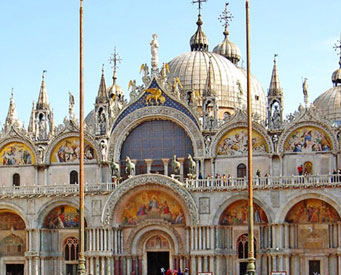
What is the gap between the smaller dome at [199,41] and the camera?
68438 mm

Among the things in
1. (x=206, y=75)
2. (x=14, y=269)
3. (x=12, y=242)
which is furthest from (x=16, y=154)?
(x=206, y=75)

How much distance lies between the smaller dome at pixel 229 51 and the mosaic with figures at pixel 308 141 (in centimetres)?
2107

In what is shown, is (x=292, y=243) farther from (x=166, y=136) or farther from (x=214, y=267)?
(x=166, y=136)

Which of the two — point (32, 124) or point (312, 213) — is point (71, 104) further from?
point (312, 213)

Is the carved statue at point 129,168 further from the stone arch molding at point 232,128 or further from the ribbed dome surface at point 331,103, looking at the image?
the ribbed dome surface at point 331,103

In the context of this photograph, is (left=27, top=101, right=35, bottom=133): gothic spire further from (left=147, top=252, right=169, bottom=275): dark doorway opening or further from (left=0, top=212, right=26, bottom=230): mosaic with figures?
(left=147, top=252, right=169, bottom=275): dark doorway opening

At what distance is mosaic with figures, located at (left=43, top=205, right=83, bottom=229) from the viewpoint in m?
55.8

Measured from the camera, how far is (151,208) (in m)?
54.2

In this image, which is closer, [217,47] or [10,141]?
[10,141]

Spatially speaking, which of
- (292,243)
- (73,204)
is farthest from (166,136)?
(292,243)

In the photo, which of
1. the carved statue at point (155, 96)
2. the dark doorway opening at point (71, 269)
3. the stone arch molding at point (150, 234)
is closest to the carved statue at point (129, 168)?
the stone arch molding at point (150, 234)

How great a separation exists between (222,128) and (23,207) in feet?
44.6

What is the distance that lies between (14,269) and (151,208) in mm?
10590

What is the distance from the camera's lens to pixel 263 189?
5131cm
